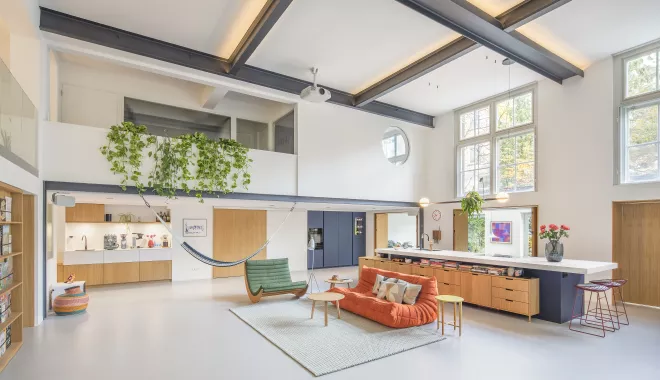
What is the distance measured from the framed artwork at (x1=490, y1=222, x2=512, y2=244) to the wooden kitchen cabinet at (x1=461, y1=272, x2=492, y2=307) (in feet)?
13.8

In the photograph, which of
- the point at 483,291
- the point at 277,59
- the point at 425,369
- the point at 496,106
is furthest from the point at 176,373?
the point at 496,106

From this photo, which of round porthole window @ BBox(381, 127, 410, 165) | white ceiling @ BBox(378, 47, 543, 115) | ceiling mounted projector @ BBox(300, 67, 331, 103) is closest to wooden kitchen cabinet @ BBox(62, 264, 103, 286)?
ceiling mounted projector @ BBox(300, 67, 331, 103)

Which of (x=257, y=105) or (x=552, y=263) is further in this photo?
(x=257, y=105)

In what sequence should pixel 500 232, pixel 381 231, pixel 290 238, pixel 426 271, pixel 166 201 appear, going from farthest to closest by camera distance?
pixel 381 231 < pixel 290 238 < pixel 500 232 < pixel 166 201 < pixel 426 271

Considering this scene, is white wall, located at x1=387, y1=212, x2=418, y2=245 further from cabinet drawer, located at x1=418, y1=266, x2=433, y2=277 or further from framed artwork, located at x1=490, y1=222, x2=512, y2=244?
cabinet drawer, located at x1=418, y1=266, x2=433, y2=277

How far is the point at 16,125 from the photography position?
3863 millimetres

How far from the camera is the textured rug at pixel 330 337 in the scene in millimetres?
3809

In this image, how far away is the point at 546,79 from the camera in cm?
726

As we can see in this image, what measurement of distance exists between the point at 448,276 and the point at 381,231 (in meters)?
5.31

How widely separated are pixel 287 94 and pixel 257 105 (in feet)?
6.27

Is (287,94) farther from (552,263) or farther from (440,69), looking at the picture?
(552,263)

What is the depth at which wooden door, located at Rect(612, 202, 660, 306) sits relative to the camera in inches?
238

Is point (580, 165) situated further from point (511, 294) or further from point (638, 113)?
point (511, 294)

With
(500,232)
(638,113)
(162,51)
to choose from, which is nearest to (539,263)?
(638,113)
